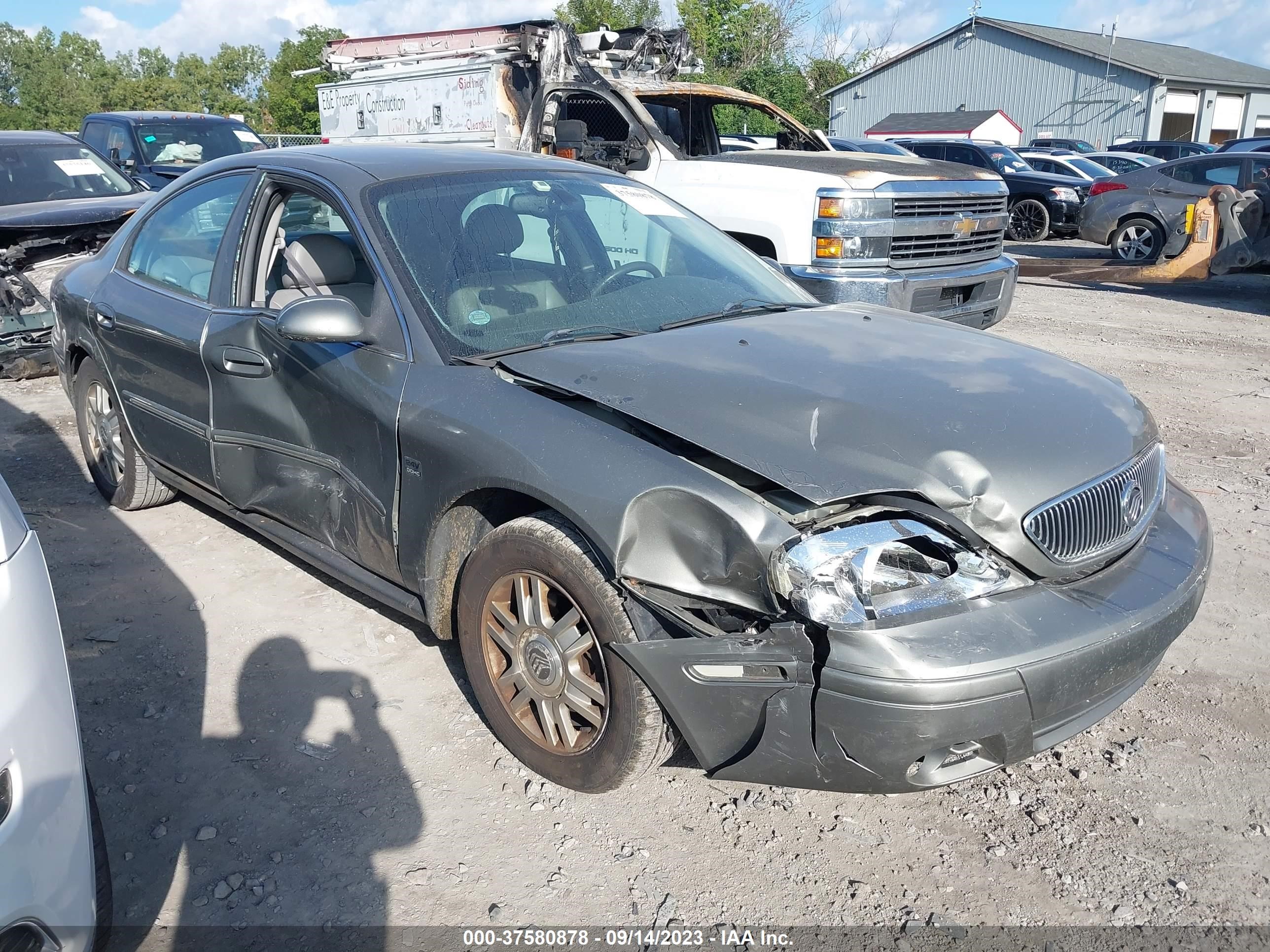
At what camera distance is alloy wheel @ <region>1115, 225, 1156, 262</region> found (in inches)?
541

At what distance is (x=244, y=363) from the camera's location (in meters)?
3.56

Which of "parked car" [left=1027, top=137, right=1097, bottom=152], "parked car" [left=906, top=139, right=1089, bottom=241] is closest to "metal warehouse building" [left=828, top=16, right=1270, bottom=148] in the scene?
"parked car" [left=1027, top=137, right=1097, bottom=152]

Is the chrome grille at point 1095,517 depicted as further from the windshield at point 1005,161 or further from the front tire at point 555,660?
the windshield at point 1005,161

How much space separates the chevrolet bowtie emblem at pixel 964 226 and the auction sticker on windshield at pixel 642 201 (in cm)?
348

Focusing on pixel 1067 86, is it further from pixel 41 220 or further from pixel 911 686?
pixel 911 686

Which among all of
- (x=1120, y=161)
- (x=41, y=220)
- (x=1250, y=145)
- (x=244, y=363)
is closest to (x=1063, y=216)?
(x=1250, y=145)

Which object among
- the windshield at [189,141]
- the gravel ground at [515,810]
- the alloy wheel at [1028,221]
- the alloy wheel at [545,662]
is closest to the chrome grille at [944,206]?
the gravel ground at [515,810]

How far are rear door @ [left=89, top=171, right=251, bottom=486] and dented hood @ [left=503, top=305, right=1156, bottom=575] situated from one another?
158 cm

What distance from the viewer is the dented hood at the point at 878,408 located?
2439 mm

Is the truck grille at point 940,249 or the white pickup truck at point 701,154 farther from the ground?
the white pickup truck at point 701,154

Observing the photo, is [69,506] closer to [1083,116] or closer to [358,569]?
[358,569]

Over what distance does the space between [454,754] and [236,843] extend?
2.12 ft

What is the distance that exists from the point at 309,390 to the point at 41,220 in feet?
18.8

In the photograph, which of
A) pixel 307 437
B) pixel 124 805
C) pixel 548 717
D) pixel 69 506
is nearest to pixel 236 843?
pixel 124 805
